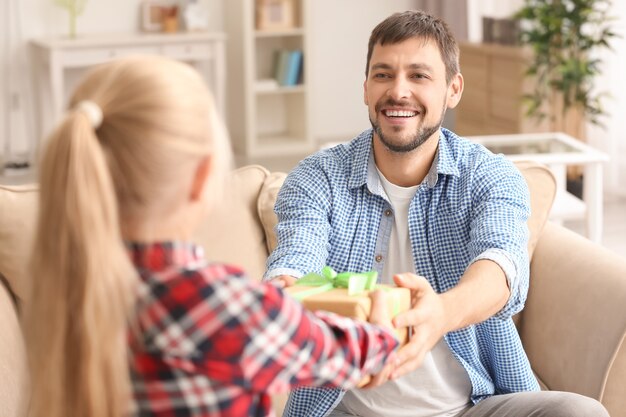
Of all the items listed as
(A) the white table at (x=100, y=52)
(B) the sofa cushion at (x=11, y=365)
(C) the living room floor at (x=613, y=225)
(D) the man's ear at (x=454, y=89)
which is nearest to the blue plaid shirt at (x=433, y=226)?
(D) the man's ear at (x=454, y=89)

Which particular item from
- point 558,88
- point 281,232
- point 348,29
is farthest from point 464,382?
point 348,29

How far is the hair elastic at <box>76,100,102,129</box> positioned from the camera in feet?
3.63

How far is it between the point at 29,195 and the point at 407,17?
90cm

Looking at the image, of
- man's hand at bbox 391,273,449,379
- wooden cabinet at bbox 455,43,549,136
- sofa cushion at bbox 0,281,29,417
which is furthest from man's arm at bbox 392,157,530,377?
wooden cabinet at bbox 455,43,549,136

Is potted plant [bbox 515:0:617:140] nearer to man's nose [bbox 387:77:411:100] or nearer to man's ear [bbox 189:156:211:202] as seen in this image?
man's nose [bbox 387:77:411:100]

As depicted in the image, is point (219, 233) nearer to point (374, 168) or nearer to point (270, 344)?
point (374, 168)

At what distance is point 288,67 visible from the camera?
6.97 metres

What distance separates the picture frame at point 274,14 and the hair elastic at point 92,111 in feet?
19.1

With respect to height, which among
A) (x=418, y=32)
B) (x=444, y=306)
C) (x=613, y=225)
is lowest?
(x=613, y=225)

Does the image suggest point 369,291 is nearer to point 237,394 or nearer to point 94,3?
point 237,394

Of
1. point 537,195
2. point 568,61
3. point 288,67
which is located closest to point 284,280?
point 537,195

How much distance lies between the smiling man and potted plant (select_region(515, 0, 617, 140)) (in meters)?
3.38

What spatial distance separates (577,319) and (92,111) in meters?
1.41

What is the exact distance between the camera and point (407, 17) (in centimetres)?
218
